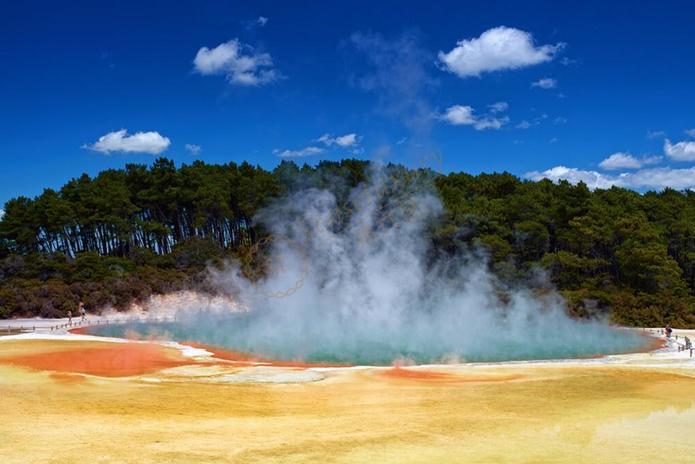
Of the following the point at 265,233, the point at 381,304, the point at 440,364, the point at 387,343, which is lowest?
the point at 440,364

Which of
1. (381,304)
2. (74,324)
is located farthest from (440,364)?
(74,324)

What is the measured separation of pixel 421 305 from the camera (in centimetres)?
3709

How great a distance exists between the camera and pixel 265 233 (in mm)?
61031

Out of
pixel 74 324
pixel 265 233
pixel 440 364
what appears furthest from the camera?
pixel 265 233

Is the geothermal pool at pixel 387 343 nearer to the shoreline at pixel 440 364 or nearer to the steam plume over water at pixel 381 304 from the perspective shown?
the steam plume over water at pixel 381 304

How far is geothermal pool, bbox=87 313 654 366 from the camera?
1008 inches

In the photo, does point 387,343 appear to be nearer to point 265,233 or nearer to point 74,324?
point 74,324

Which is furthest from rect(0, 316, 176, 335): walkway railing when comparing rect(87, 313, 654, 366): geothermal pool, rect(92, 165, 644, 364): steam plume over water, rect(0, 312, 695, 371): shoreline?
rect(0, 312, 695, 371): shoreline

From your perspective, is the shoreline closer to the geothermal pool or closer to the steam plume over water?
the geothermal pool

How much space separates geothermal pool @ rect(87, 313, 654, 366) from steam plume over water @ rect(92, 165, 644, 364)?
0.06 metres

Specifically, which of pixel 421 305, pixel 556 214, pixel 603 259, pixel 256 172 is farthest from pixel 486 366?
pixel 256 172

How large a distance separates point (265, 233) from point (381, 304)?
89.5 feet

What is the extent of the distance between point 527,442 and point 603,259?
35.2 metres

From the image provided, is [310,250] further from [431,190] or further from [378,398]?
[378,398]
